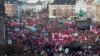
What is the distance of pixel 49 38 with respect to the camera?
543cm

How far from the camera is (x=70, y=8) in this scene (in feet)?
18.1

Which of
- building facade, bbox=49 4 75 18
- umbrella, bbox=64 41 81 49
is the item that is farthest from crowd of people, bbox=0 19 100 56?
building facade, bbox=49 4 75 18

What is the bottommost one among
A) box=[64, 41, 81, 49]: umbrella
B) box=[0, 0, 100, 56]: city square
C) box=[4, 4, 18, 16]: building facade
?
box=[64, 41, 81, 49]: umbrella

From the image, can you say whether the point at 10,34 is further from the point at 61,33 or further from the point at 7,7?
the point at 61,33

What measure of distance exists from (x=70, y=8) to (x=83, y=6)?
24 cm

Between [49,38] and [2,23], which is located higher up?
[2,23]

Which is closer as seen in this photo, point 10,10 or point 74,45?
point 74,45

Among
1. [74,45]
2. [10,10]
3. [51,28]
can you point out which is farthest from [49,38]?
[10,10]

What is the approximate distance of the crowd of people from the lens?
533cm

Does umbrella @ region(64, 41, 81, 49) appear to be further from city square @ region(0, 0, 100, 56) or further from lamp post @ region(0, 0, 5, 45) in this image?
lamp post @ region(0, 0, 5, 45)

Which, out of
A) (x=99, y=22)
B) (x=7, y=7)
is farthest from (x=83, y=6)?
(x=7, y=7)

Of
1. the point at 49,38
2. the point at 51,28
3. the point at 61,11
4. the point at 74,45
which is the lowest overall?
the point at 74,45

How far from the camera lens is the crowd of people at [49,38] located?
533 cm

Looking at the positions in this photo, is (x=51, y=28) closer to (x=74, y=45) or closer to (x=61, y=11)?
(x=61, y=11)
